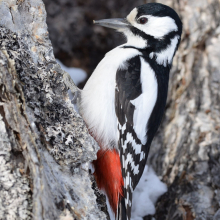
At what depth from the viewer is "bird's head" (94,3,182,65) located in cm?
236

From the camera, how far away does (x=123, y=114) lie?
6.87 feet

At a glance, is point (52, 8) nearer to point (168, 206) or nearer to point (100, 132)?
point (100, 132)

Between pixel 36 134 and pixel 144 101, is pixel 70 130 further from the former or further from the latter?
→ pixel 144 101

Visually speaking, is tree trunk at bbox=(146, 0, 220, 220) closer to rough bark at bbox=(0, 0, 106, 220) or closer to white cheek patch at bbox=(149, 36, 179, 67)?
white cheek patch at bbox=(149, 36, 179, 67)

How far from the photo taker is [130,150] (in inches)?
84.4

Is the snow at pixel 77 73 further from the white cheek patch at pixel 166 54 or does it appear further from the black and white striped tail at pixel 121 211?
the black and white striped tail at pixel 121 211

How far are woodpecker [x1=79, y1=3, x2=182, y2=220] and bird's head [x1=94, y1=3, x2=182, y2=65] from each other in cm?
8

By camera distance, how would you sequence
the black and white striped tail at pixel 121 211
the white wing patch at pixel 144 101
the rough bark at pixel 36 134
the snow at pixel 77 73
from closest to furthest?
the rough bark at pixel 36 134 < the black and white striped tail at pixel 121 211 < the white wing patch at pixel 144 101 < the snow at pixel 77 73

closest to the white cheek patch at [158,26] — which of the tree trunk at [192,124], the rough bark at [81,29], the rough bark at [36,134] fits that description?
the tree trunk at [192,124]

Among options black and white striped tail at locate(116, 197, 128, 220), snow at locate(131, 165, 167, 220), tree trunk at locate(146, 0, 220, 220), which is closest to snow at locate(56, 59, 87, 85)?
tree trunk at locate(146, 0, 220, 220)

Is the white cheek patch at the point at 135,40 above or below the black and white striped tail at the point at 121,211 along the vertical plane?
above

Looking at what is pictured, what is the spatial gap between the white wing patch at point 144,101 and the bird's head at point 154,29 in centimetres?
21

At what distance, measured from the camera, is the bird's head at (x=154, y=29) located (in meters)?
2.36

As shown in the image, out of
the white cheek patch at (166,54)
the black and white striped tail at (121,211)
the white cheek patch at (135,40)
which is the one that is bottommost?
the black and white striped tail at (121,211)
